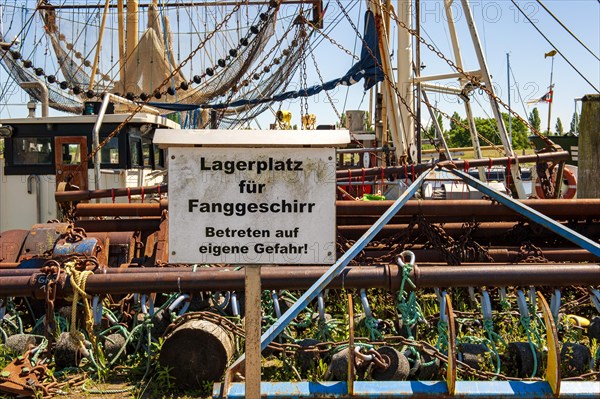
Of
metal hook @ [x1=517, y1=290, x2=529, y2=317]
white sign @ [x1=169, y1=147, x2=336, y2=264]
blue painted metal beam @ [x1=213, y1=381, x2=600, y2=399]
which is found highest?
white sign @ [x1=169, y1=147, x2=336, y2=264]

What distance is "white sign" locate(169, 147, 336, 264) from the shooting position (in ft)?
10.3

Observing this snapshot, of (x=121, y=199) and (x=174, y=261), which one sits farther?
(x=121, y=199)

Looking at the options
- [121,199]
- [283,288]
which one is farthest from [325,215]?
[121,199]

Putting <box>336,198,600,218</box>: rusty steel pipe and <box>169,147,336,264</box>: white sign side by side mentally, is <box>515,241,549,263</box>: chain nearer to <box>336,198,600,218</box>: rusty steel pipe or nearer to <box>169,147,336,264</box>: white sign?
<box>336,198,600,218</box>: rusty steel pipe

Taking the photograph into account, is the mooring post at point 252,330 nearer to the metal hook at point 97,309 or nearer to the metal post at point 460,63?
the metal hook at point 97,309

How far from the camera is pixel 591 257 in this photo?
5.99 meters

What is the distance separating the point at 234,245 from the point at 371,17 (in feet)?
41.8

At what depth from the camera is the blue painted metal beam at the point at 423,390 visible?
12.1ft

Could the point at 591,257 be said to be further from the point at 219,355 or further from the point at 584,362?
the point at 219,355

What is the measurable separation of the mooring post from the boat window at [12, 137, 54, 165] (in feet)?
Result: 29.1

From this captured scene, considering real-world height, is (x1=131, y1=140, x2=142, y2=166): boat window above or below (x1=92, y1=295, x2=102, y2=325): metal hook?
above

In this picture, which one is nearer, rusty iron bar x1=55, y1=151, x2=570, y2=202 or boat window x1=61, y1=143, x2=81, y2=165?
rusty iron bar x1=55, y1=151, x2=570, y2=202

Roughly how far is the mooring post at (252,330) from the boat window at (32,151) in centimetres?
887

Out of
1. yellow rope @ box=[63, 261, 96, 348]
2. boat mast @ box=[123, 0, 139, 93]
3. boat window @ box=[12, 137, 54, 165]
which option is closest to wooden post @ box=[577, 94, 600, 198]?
yellow rope @ box=[63, 261, 96, 348]
